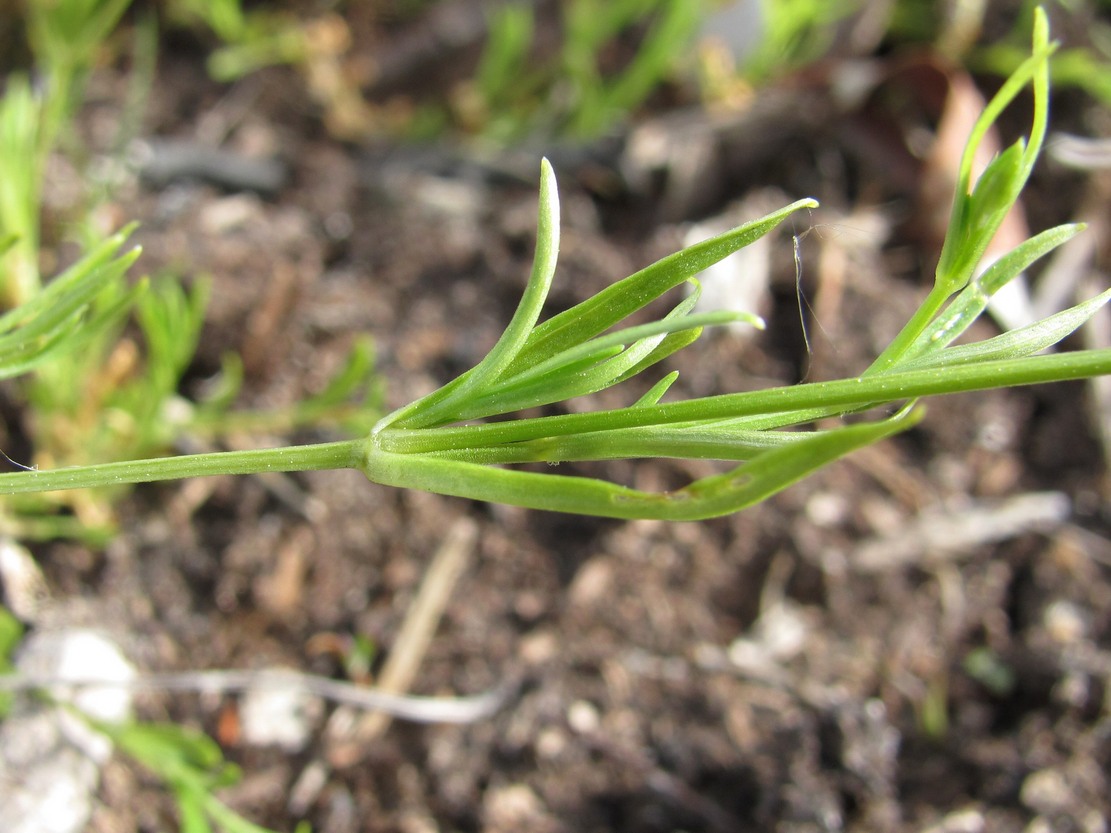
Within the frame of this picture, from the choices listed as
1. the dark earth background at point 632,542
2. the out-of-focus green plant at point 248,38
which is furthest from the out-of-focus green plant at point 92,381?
the out-of-focus green plant at point 248,38

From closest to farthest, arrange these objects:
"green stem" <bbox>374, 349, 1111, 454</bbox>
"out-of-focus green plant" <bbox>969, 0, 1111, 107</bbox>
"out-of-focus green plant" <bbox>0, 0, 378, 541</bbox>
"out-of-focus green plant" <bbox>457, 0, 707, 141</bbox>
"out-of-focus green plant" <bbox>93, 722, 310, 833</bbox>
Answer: "green stem" <bbox>374, 349, 1111, 454</bbox> → "out-of-focus green plant" <bbox>93, 722, 310, 833</bbox> → "out-of-focus green plant" <bbox>0, 0, 378, 541</bbox> → "out-of-focus green plant" <bbox>457, 0, 707, 141</bbox> → "out-of-focus green plant" <bbox>969, 0, 1111, 107</bbox>

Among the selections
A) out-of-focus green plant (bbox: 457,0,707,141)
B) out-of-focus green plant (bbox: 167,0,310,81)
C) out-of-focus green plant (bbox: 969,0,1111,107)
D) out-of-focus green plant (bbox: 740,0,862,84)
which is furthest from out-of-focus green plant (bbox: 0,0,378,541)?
out-of-focus green plant (bbox: 969,0,1111,107)

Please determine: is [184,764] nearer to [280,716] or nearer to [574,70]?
[280,716]

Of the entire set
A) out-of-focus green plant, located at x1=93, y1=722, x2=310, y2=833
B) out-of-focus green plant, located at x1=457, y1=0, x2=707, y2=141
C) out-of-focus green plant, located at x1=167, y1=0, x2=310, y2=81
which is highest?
out-of-focus green plant, located at x1=167, y1=0, x2=310, y2=81

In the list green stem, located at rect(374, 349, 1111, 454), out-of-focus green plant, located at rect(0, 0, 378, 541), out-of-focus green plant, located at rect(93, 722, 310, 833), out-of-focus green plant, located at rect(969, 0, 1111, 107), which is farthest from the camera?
out-of-focus green plant, located at rect(969, 0, 1111, 107)

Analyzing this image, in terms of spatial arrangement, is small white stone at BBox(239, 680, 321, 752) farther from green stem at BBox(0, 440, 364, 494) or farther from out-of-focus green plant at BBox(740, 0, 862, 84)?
out-of-focus green plant at BBox(740, 0, 862, 84)

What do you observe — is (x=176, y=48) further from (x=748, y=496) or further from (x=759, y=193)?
(x=748, y=496)

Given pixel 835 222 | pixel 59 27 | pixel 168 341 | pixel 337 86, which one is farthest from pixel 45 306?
pixel 835 222
